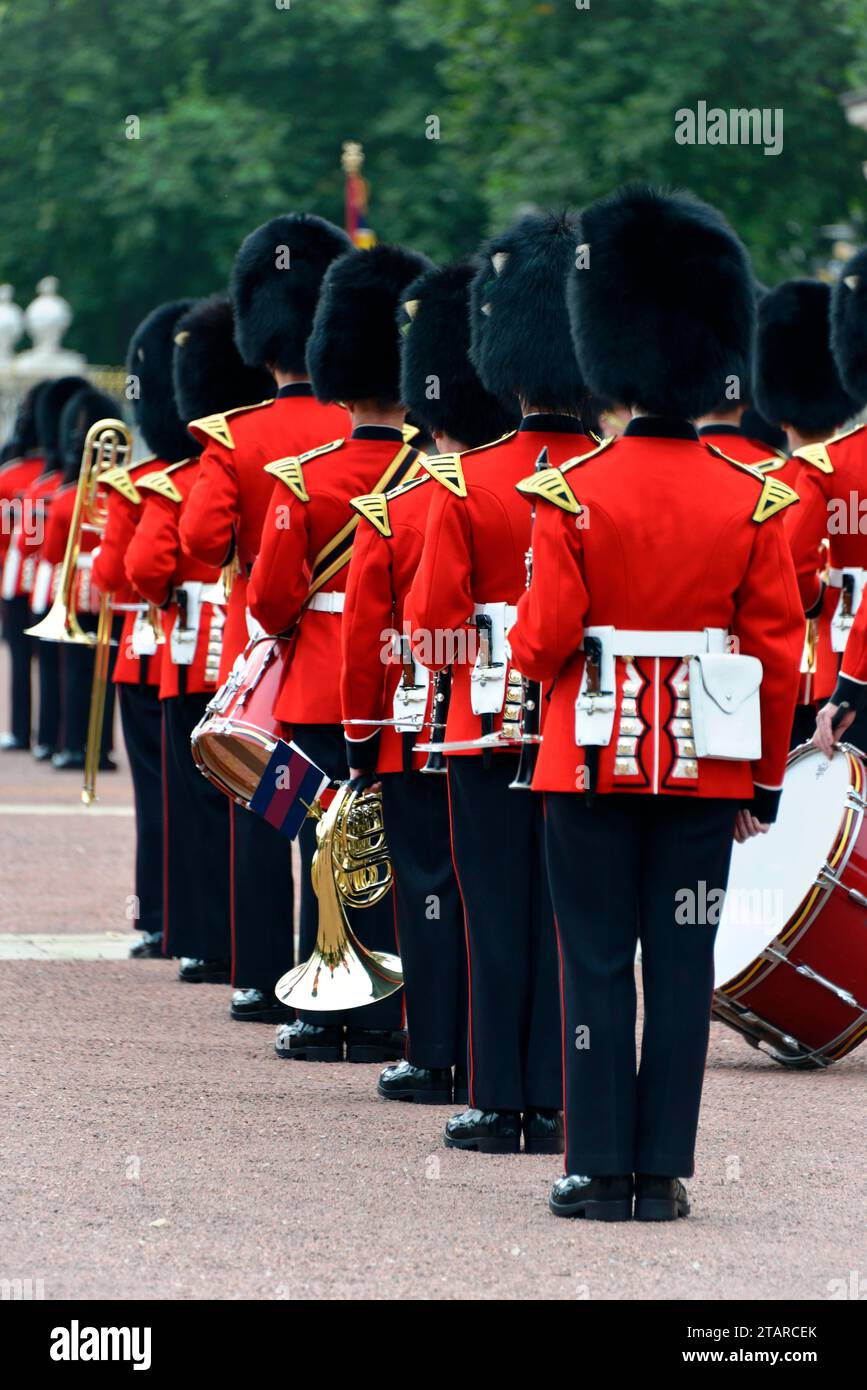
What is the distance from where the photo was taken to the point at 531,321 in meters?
5.60

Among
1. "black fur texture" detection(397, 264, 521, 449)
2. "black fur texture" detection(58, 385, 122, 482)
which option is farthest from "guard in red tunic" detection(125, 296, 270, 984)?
"black fur texture" detection(58, 385, 122, 482)

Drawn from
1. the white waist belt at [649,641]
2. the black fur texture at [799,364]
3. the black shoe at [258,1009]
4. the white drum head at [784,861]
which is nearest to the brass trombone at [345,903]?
the black shoe at [258,1009]

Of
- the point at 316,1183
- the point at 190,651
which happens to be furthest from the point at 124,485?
the point at 316,1183

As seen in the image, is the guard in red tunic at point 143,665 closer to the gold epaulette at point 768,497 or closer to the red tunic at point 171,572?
the red tunic at point 171,572

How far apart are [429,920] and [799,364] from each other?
301 cm

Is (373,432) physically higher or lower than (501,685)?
higher

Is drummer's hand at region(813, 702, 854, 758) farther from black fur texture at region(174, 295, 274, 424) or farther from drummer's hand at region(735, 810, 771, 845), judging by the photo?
black fur texture at region(174, 295, 274, 424)

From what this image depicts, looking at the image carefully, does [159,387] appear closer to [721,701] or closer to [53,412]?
[721,701]

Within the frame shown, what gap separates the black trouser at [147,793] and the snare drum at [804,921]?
2.46m

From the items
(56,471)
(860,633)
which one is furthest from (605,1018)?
(56,471)

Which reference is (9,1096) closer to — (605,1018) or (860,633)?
(605,1018)

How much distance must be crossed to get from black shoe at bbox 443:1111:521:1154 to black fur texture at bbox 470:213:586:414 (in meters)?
1.48

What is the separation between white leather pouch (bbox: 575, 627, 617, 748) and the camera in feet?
16.1

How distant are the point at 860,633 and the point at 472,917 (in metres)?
1.44
